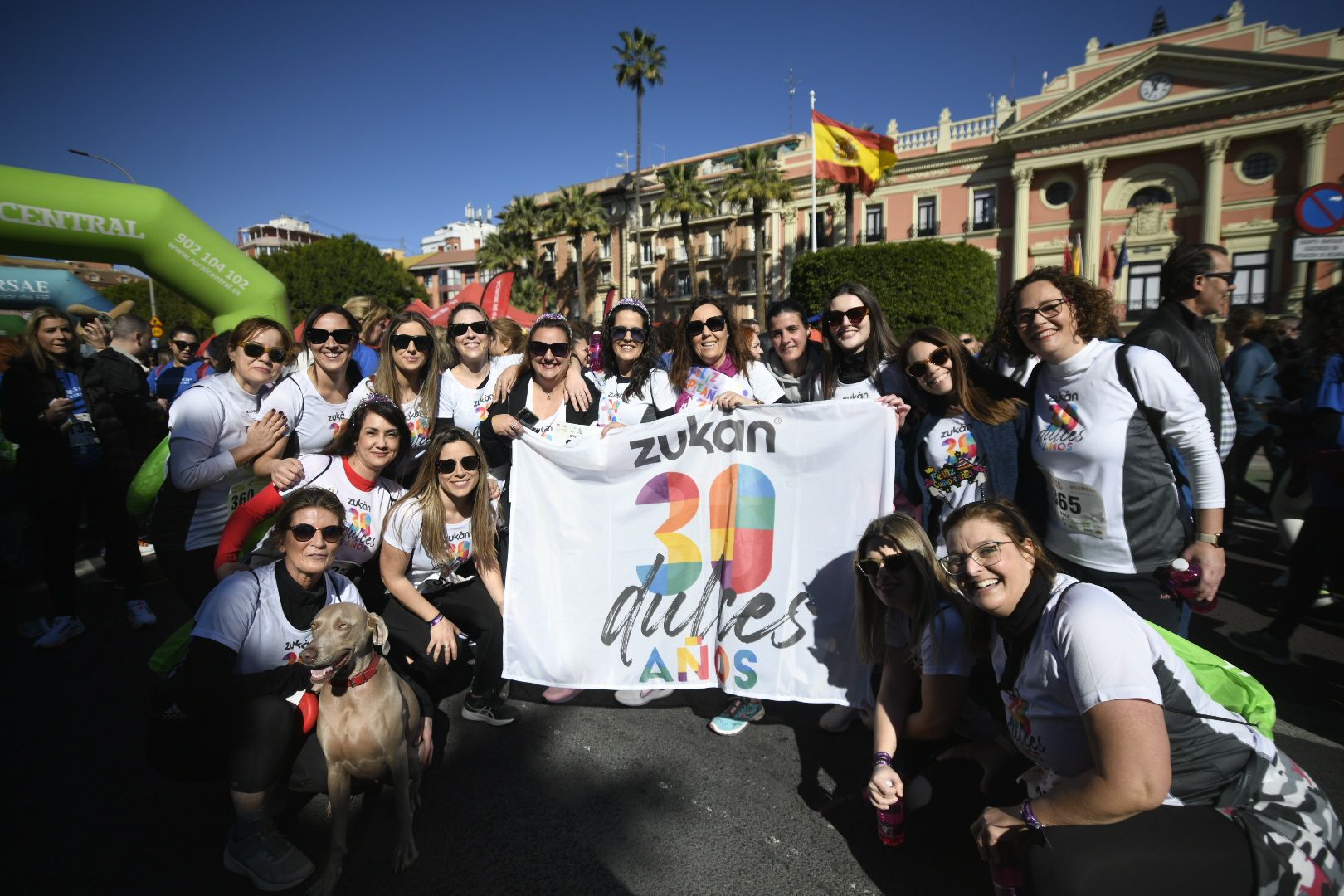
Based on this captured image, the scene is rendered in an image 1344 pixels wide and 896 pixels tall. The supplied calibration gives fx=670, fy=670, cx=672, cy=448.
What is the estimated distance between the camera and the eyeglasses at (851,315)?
11.3ft

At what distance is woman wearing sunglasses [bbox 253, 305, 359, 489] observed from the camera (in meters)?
3.70

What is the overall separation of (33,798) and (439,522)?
6.53ft

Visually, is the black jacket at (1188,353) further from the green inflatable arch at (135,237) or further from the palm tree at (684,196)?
the palm tree at (684,196)

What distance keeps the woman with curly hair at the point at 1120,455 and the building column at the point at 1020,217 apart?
3785 cm

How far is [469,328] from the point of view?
420 centimetres

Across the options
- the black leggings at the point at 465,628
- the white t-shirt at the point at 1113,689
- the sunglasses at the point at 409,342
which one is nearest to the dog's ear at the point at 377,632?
the black leggings at the point at 465,628

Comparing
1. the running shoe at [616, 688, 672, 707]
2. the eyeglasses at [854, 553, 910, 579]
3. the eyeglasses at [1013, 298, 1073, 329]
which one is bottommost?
the running shoe at [616, 688, 672, 707]

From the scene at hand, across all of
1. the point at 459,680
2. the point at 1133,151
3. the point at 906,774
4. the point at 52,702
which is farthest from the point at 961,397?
the point at 1133,151

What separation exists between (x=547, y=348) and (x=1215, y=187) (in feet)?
130

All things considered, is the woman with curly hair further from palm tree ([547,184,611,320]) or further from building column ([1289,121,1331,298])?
palm tree ([547,184,611,320])

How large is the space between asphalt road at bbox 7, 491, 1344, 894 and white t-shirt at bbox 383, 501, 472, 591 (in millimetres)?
809

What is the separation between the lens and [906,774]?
265 cm

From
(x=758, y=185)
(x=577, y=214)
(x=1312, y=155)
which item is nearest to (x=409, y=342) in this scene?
(x=758, y=185)

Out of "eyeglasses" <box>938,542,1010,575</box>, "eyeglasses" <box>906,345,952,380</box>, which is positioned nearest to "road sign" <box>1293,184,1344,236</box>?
"eyeglasses" <box>906,345,952,380</box>
